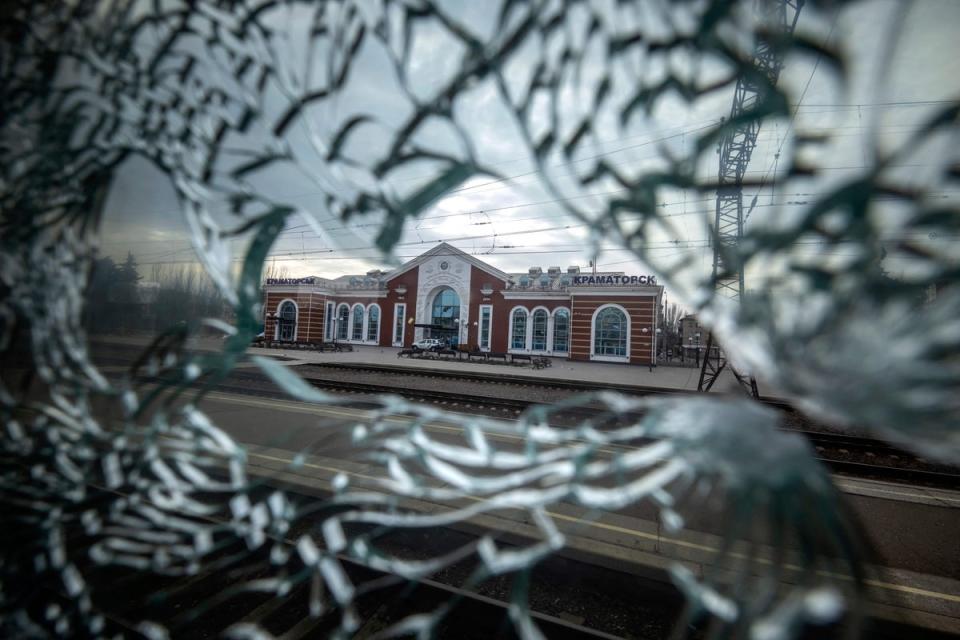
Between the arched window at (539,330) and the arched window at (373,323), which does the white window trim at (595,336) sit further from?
the arched window at (373,323)

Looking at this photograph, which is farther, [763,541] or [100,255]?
[100,255]

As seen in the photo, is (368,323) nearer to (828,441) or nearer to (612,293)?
(612,293)

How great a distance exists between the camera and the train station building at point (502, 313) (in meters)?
18.2

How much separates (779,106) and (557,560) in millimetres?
2691

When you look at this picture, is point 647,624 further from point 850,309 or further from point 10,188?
point 10,188

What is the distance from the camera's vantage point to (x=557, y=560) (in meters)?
2.51

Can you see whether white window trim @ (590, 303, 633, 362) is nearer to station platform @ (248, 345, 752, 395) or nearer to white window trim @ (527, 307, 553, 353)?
station platform @ (248, 345, 752, 395)

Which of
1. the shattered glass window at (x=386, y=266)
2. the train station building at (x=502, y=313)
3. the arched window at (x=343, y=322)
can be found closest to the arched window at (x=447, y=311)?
the train station building at (x=502, y=313)

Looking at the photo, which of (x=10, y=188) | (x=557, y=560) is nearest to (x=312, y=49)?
(x=10, y=188)

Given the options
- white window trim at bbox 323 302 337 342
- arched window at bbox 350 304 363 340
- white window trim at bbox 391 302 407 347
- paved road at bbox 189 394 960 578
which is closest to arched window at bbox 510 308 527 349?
white window trim at bbox 391 302 407 347

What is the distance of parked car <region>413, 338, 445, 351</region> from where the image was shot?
19766 millimetres

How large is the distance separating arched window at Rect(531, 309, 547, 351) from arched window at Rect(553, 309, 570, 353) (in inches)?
20.1

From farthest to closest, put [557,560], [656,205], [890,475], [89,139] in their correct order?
[890,475], [557,560], [89,139], [656,205]

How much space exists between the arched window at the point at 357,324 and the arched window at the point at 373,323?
44cm
